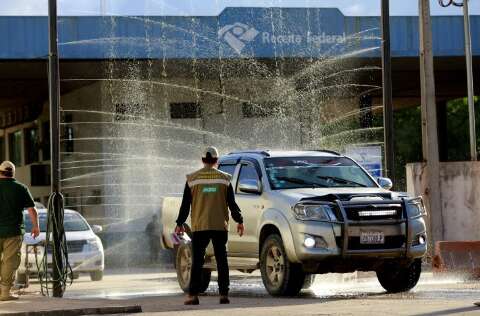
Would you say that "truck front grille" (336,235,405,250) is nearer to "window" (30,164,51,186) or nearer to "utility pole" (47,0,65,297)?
"utility pole" (47,0,65,297)

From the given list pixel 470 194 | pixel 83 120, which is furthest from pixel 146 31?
pixel 470 194

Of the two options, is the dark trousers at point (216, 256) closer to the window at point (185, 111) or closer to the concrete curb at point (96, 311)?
the concrete curb at point (96, 311)

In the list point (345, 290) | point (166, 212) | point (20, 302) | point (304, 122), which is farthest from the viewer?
point (304, 122)

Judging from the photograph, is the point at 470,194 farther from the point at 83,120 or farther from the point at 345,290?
the point at 83,120

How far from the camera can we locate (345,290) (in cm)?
1842

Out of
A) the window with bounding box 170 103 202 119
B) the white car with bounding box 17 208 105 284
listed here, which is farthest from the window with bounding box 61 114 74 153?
the white car with bounding box 17 208 105 284

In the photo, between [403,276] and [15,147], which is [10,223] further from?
[15,147]

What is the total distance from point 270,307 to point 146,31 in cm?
2395

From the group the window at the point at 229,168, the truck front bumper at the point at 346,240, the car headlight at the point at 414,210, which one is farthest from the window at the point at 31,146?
the truck front bumper at the point at 346,240

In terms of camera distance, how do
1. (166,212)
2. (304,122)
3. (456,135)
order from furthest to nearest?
(456,135) → (304,122) → (166,212)

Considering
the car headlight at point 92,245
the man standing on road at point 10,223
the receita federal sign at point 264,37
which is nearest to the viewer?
the man standing on road at point 10,223

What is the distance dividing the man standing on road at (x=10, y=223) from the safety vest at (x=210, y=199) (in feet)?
9.61

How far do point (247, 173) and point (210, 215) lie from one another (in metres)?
3.20

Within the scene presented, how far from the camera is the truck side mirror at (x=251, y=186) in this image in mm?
17844
